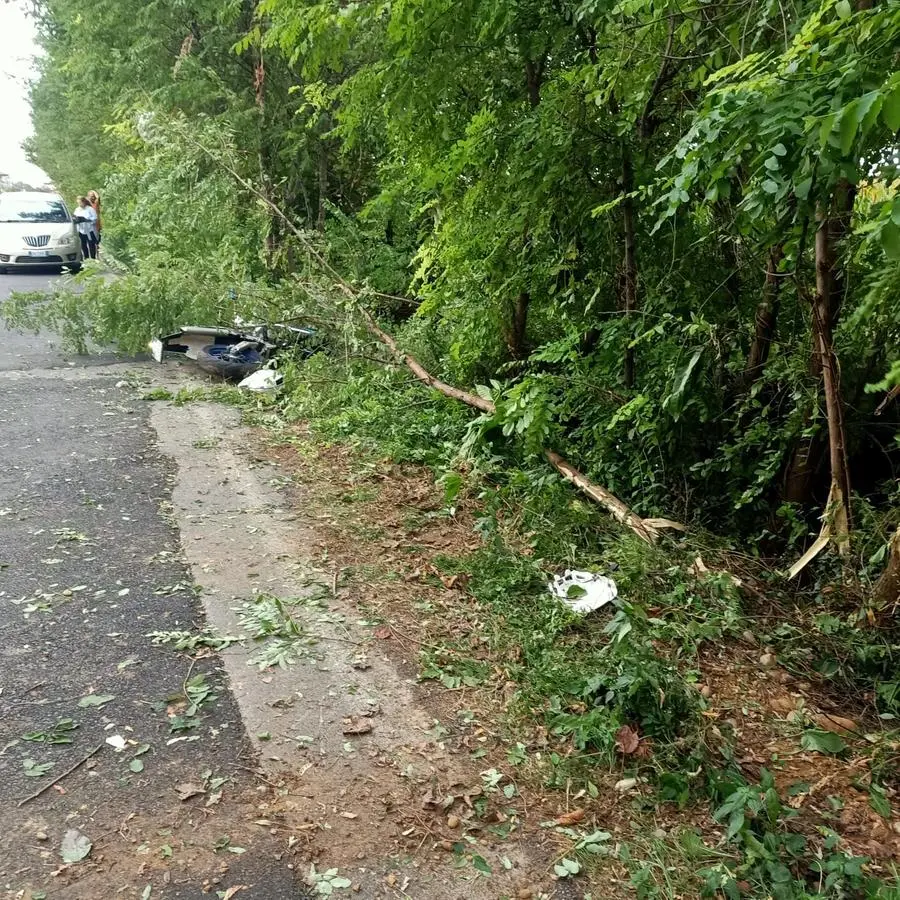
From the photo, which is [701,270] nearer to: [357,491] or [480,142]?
Result: [480,142]

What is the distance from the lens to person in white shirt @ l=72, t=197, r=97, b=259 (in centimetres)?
1526

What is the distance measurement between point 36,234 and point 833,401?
15.8 m

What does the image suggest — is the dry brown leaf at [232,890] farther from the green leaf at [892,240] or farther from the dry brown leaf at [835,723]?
the green leaf at [892,240]

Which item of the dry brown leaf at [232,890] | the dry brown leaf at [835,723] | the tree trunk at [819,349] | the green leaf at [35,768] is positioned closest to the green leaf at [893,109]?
the tree trunk at [819,349]

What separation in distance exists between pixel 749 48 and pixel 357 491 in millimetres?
3894

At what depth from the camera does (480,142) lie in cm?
566

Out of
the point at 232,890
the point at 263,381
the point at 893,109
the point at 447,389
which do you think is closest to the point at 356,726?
the point at 232,890

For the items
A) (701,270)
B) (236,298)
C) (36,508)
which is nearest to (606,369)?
(701,270)

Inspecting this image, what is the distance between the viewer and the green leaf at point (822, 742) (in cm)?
321

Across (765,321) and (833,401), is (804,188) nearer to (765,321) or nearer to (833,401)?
(833,401)

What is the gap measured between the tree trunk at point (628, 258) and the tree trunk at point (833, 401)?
154cm

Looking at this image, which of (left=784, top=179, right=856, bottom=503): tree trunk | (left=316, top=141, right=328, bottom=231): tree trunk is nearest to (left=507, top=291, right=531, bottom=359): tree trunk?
(left=784, top=179, right=856, bottom=503): tree trunk

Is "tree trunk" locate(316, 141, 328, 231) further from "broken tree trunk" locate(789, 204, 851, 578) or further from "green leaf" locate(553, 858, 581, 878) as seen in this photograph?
"green leaf" locate(553, 858, 581, 878)

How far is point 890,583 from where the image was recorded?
3.66m
